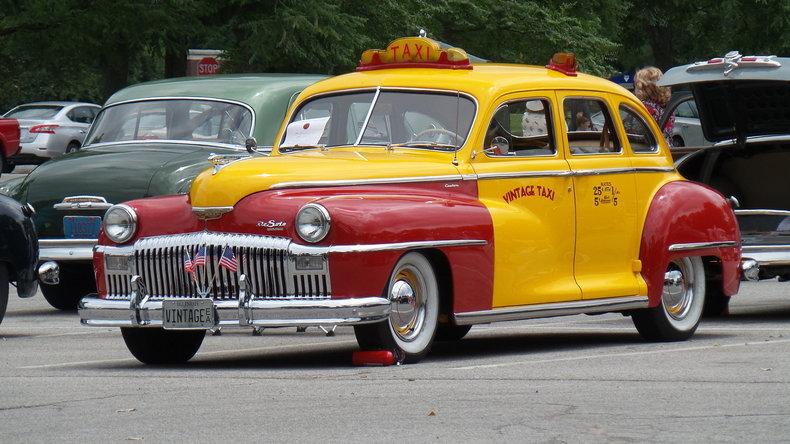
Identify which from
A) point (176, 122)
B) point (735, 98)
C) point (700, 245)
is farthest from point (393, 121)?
point (176, 122)

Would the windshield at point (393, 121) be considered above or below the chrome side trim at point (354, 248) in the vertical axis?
above

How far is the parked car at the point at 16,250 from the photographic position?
40.2 ft

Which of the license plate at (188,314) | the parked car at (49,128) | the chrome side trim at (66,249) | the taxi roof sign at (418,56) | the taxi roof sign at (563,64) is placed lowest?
the parked car at (49,128)

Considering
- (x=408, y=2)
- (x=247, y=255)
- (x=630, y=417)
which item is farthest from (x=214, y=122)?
(x=408, y=2)

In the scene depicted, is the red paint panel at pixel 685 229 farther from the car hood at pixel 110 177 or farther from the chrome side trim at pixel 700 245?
the car hood at pixel 110 177

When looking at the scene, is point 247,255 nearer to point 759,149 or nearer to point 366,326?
point 366,326

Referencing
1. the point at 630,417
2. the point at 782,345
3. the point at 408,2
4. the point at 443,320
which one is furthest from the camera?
Result: the point at 408,2

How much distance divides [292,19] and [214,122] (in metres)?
15.6

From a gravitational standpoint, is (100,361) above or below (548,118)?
below

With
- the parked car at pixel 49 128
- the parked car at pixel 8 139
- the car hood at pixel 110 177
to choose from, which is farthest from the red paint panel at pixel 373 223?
the parked car at pixel 49 128

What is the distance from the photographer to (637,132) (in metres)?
11.9

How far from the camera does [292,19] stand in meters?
30.5

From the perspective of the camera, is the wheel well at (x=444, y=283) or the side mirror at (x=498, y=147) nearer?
the wheel well at (x=444, y=283)

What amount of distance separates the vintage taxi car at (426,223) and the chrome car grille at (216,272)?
10 millimetres
